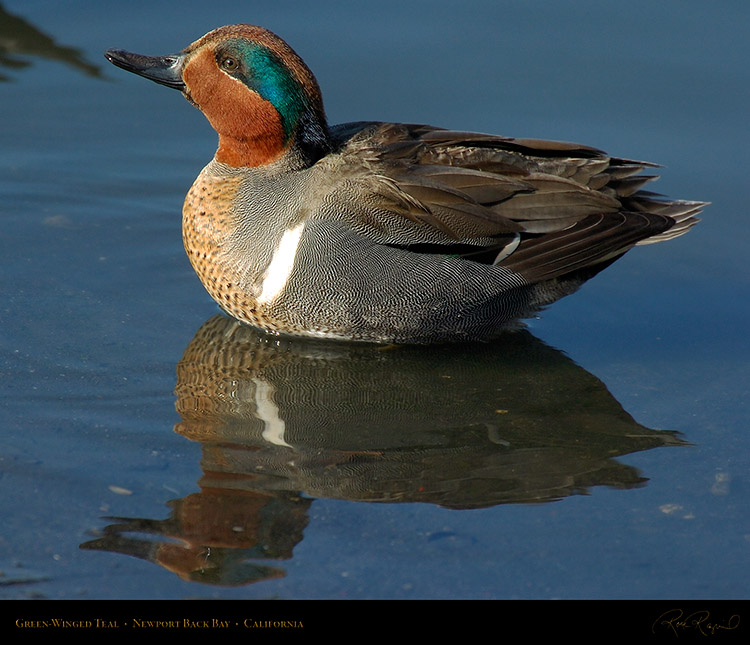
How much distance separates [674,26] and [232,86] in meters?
4.32

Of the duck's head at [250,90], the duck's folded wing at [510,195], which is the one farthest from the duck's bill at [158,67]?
the duck's folded wing at [510,195]

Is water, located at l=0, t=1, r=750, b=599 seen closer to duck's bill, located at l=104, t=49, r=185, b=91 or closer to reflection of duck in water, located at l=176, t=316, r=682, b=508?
reflection of duck in water, located at l=176, t=316, r=682, b=508

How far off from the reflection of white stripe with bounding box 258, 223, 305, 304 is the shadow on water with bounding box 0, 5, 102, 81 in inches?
130

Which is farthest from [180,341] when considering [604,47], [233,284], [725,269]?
[604,47]

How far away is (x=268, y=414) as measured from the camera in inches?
220

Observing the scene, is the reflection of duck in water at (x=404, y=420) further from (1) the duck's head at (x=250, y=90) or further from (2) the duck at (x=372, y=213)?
(1) the duck's head at (x=250, y=90)

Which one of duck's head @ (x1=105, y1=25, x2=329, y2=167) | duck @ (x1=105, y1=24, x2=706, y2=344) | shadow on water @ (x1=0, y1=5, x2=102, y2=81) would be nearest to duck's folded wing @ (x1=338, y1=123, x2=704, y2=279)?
duck @ (x1=105, y1=24, x2=706, y2=344)

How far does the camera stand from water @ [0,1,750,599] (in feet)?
15.1

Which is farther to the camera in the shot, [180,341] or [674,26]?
[674,26]

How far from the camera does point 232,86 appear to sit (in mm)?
6031

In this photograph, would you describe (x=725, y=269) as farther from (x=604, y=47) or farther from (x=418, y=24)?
(x=418, y=24)

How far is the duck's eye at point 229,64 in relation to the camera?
5977 mm

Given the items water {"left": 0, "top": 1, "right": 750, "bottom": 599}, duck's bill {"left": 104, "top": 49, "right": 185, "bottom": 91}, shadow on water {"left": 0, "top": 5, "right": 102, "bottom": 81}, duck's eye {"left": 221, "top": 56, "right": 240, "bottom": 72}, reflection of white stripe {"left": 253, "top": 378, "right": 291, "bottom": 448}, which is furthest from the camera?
shadow on water {"left": 0, "top": 5, "right": 102, "bottom": 81}

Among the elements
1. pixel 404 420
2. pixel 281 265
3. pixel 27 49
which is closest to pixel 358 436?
pixel 404 420
